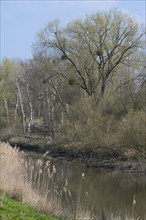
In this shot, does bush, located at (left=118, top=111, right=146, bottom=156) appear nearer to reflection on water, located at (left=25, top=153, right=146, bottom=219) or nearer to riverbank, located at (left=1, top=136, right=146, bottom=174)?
riverbank, located at (left=1, top=136, right=146, bottom=174)

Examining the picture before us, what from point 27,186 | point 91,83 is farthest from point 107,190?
point 91,83

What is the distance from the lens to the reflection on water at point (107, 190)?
1797 centimetres

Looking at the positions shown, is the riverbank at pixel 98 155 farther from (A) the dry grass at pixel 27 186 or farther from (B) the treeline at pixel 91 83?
(A) the dry grass at pixel 27 186

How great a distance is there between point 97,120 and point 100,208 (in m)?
16.8

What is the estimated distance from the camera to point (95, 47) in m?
43.2

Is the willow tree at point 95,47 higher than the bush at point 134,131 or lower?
higher

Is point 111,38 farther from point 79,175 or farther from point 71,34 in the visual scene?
point 79,175

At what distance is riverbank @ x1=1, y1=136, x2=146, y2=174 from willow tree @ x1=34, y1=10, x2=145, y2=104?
21.1ft

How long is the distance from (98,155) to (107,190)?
11.4 metres

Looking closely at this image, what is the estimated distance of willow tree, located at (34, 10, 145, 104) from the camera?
4253cm

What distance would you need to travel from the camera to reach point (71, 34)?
43.7 m

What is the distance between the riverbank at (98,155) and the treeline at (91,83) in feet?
1.90

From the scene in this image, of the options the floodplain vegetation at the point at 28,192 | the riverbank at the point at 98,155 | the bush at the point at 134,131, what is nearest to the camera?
the floodplain vegetation at the point at 28,192

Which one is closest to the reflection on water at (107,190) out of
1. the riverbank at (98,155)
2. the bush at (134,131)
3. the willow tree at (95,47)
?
the riverbank at (98,155)
